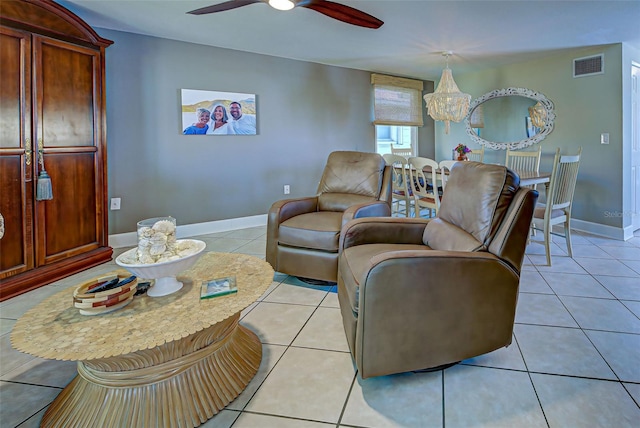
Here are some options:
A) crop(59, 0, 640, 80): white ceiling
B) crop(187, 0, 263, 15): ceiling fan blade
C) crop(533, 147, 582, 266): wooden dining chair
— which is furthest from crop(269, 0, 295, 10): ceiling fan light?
crop(533, 147, 582, 266): wooden dining chair

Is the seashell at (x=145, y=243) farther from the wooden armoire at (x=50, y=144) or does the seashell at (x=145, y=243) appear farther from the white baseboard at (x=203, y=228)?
the white baseboard at (x=203, y=228)

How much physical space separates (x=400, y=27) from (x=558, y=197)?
225 centimetres

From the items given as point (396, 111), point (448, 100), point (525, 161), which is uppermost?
point (396, 111)

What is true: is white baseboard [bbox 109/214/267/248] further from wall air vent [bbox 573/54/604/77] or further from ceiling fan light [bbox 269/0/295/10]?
wall air vent [bbox 573/54/604/77]

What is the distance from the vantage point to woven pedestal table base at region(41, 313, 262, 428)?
127 cm

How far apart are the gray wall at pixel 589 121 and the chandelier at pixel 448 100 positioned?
126 centimetres

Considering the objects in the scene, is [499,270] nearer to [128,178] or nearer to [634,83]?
[128,178]

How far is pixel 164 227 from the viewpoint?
4.89 feet

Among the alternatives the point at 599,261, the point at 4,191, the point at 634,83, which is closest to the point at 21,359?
the point at 4,191

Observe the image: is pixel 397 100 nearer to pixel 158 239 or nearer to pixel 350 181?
pixel 350 181

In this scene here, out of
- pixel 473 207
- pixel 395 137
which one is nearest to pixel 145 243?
pixel 473 207

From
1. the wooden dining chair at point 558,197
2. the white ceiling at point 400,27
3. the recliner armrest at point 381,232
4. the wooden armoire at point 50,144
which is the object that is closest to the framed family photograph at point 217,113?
the white ceiling at point 400,27

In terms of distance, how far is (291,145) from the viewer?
498cm

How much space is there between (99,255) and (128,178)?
1.01 meters
